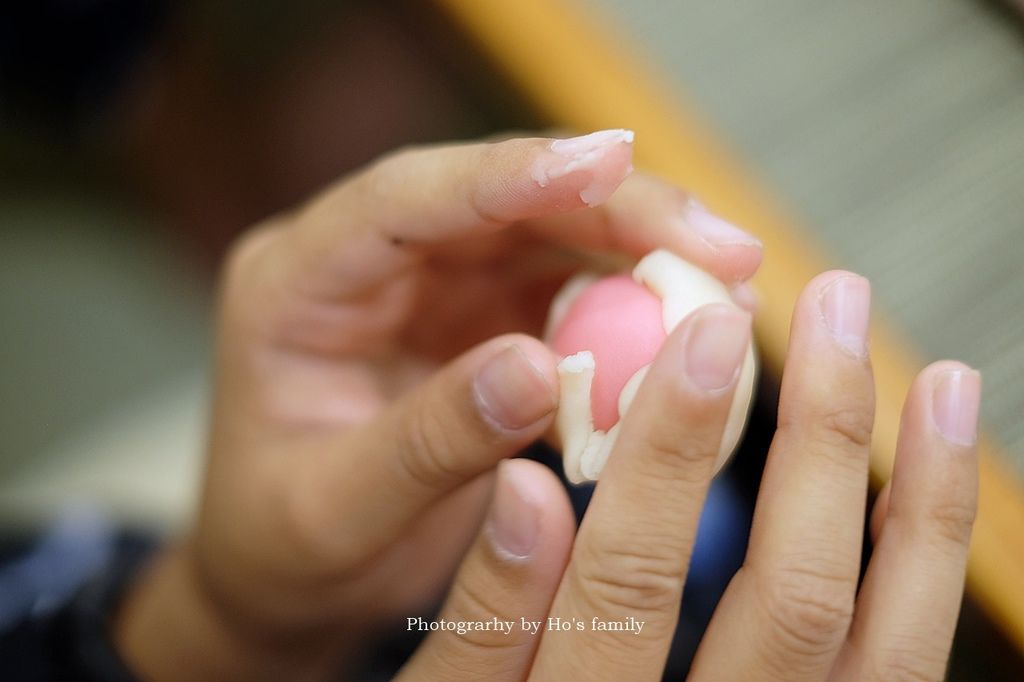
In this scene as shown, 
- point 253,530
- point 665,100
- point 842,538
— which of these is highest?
point 665,100

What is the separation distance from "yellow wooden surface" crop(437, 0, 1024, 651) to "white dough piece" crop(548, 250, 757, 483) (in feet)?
0.51

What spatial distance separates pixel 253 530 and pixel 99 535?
1.25 feet

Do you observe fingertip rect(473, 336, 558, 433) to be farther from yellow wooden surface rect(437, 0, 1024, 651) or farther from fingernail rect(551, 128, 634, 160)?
yellow wooden surface rect(437, 0, 1024, 651)

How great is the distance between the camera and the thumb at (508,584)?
1.70ft

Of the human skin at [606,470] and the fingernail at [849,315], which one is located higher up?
the fingernail at [849,315]

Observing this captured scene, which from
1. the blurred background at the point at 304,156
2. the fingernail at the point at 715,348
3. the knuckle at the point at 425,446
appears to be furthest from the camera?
the blurred background at the point at 304,156

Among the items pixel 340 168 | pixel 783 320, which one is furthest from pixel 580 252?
pixel 340 168

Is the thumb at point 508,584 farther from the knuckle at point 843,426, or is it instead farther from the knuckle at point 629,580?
the knuckle at point 843,426

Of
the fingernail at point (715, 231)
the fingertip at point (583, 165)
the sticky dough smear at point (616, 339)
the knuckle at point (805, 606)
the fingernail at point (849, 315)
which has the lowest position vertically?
the knuckle at point (805, 606)

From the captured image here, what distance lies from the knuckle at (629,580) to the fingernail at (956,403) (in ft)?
0.58

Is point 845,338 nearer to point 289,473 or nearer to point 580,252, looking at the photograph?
point 580,252

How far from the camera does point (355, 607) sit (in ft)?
2.64

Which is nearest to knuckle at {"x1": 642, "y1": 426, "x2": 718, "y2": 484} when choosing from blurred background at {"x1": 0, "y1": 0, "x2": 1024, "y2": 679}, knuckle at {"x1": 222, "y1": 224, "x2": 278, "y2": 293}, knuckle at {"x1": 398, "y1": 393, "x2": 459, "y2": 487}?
knuckle at {"x1": 398, "y1": 393, "x2": 459, "y2": 487}

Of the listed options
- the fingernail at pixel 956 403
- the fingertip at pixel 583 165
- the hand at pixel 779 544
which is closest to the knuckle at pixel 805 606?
the hand at pixel 779 544
